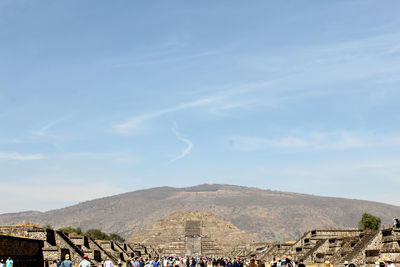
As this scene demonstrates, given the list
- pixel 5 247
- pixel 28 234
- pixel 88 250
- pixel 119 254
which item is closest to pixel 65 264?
pixel 5 247

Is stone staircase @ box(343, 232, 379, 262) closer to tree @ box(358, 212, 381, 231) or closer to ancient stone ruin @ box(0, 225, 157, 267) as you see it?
ancient stone ruin @ box(0, 225, 157, 267)

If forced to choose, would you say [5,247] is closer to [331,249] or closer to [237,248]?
[331,249]

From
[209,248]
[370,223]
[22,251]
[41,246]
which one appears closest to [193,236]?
[209,248]

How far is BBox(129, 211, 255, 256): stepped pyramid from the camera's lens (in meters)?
102

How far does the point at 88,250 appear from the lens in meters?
54.2

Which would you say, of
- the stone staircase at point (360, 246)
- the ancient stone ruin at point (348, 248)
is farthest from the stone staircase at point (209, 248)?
the stone staircase at point (360, 246)

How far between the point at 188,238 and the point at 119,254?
1545 inches

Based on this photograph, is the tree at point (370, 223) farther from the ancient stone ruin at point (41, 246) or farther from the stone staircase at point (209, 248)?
the ancient stone ruin at point (41, 246)

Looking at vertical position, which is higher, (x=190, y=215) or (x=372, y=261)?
(x=190, y=215)

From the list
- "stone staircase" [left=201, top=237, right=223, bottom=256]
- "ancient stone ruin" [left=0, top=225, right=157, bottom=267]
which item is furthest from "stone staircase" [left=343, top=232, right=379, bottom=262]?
"stone staircase" [left=201, top=237, right=223, bottom=256]

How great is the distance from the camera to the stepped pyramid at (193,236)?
102m

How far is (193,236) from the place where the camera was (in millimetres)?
107625

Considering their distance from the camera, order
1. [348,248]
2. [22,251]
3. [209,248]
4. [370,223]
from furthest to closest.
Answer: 1. [209,248]
2. [370,223]
3. [348,248]
4. [22,251]

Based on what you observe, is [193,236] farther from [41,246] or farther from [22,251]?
[22,251]
